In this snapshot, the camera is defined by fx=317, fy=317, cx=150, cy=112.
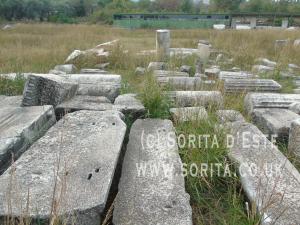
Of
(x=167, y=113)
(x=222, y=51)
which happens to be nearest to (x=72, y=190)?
(x=167, y=113)

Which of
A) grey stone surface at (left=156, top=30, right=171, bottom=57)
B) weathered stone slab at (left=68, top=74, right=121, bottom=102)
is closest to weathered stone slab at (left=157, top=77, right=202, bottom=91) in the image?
weathered stone slab at (left=68, top=74, right=121, bottom=102)

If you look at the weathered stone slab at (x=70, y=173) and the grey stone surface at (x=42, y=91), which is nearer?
the weathered stone slab at (x=70, y=173)

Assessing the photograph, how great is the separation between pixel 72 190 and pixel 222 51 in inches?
365

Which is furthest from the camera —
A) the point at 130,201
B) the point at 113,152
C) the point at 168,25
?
the point at 168,25

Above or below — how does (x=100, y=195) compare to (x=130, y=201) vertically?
above

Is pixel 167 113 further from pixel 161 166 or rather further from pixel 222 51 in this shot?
pixel 222 51

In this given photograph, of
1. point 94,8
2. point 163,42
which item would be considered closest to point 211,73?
point 163,42

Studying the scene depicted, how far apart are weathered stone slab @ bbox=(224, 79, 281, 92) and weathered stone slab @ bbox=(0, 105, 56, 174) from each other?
128 inches

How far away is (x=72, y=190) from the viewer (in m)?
2.18

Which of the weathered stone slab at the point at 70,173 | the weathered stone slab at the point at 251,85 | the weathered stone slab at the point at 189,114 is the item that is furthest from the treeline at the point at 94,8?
the weathered stone slab at the point at 70,173

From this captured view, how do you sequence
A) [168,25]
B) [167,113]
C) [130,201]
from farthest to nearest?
[168,25]
[167,113]
[130,201]

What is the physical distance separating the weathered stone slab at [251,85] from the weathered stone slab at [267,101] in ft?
2.58

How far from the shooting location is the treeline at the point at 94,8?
4500 centimetres

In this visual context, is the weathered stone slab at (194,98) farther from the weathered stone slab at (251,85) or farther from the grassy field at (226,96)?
the weathered stone slab at (251,85)
